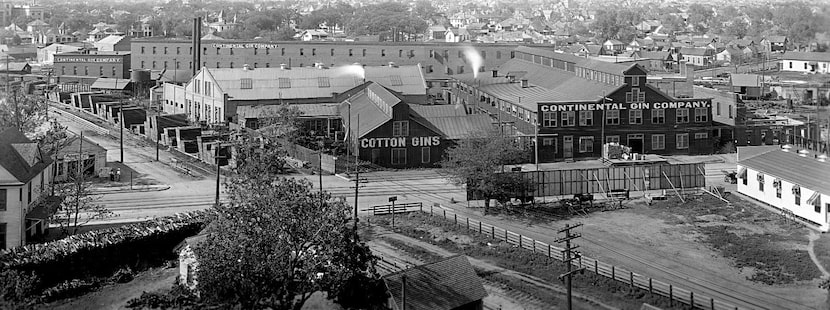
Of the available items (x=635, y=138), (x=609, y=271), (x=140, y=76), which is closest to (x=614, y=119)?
(x=635, y=138)

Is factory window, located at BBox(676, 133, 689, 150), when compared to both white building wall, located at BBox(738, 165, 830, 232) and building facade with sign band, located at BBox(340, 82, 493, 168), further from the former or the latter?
white building wall, located at BBox(738, 165, 830, 232)

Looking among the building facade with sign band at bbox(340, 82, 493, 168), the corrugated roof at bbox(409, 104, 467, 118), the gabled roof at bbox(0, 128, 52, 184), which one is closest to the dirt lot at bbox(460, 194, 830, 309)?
the building facade with sign band at bbox(340, 82, 493, 168)

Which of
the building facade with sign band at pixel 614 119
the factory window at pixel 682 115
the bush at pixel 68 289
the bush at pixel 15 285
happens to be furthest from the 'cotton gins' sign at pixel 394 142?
the bush at pixel 15 285

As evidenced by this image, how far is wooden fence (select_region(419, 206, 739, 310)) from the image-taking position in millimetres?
24859

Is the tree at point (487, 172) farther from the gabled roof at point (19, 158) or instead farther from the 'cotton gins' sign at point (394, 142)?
the gabled roof at point (19, 158)

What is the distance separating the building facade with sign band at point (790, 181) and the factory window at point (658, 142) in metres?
11.5

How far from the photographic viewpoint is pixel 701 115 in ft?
172

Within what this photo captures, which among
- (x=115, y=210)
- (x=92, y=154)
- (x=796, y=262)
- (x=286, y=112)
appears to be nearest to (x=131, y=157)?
(x=92, y=154)

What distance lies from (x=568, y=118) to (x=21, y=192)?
30.1m

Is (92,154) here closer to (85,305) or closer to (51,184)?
(51,184)

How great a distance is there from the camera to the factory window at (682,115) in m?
52.2

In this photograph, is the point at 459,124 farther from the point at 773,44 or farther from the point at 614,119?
the point at 773,44

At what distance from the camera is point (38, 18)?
597ft

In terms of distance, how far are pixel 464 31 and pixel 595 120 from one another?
118 metres
